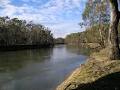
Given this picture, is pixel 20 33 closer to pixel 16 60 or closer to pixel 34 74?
pixel 16 60

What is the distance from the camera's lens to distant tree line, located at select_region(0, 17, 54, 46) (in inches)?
5153

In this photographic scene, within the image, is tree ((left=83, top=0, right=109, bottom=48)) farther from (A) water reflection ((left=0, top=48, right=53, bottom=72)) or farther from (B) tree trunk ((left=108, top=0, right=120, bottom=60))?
(B) tree trunk ((left=108, top=0, right=120, bottom=60))

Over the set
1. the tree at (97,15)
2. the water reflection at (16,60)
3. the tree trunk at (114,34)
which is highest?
the tree at (97,15)

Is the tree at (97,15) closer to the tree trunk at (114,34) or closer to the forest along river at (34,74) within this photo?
the forest along river at (34,74)

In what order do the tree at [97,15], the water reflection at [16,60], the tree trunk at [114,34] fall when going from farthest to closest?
the tree at [97,15] < the water reflection at [16,60] < the tree trunk at [114,34]

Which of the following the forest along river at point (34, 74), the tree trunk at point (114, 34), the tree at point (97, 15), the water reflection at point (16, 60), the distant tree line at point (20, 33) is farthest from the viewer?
the distant tree line at point (20, 33)

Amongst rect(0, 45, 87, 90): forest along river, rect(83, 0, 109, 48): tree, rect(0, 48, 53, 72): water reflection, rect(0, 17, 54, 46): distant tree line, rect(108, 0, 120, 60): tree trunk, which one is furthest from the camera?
rect(0, 17, 54, 46): distant tree line

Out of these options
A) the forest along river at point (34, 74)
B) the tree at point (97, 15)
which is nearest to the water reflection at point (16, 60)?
the forest along river at point (34, 74)

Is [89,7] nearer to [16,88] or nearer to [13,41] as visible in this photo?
[16,88]

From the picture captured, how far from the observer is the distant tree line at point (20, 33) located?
429 ft

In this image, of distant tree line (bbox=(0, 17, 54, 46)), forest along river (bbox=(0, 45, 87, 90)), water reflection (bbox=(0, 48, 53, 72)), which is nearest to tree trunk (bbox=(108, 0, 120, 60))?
forest along river (bbox=(0, 45, 87, 90))

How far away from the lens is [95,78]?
18.5 metres

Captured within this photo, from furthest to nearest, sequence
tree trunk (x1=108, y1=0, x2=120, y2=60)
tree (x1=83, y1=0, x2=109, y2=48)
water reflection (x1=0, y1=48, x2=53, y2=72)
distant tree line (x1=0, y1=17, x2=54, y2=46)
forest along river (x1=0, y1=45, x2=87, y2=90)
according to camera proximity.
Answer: distant tree line (x1=0, y1=17, x2=54, y2=46) < tree (x1=83, y1=0, x2=109, y2=48) < water reflection (x1=0, y1=48, x2=53, y2=72) < forest along river (x1=0, y1=45, x2=87, y2=90) < tree trunk (x1=108, y1=0, x2=120, y2=60)

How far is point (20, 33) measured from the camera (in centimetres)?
14988
